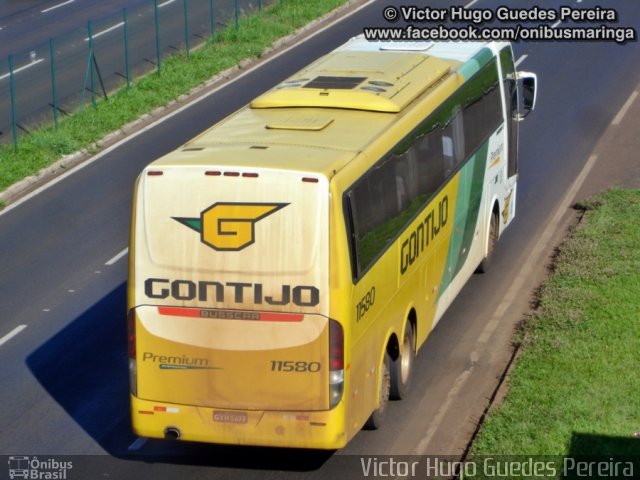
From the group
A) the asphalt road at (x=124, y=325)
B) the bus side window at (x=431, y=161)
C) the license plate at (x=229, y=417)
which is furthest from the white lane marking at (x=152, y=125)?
the license plate at (x=229, y=417)

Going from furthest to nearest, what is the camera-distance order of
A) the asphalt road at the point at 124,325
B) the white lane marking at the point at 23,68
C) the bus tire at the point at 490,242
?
the white lane marking at the point at 23,68
the bus tire at the point at 490,242
the asphalt road at the point at 124,325

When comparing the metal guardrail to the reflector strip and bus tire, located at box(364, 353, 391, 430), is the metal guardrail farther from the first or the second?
the reflector strip

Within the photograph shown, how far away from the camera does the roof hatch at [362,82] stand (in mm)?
13711

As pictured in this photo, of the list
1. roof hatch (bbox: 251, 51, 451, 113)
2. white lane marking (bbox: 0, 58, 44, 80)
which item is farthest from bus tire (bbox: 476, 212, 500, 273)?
white lane marking (bbox: 0, 58, 44, 80)

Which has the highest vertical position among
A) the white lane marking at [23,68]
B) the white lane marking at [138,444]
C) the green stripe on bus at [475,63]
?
the green stripe on bus at [475,63]

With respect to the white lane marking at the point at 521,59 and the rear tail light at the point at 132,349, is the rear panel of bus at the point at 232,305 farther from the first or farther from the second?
the white lane marking at the point at 521,59

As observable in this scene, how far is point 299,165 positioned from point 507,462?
3.59 meters

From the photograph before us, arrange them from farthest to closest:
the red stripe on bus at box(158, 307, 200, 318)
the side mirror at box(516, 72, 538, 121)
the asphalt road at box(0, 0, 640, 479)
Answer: the side mirror at box(516, 72, 538, 121) → the asphalt road at box(0, 0, 640, 479) → the red stripe on bus at box(158, 307, 200, 318)

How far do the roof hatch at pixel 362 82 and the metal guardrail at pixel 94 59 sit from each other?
38.0 feet

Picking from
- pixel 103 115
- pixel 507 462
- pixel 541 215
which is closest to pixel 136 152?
pixel 103 115

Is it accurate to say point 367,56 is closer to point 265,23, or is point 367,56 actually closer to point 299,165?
point 299,165

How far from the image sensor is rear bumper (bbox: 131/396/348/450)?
11.3m

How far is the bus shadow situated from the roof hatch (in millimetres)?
3854

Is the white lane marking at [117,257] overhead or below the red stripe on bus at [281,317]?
below
